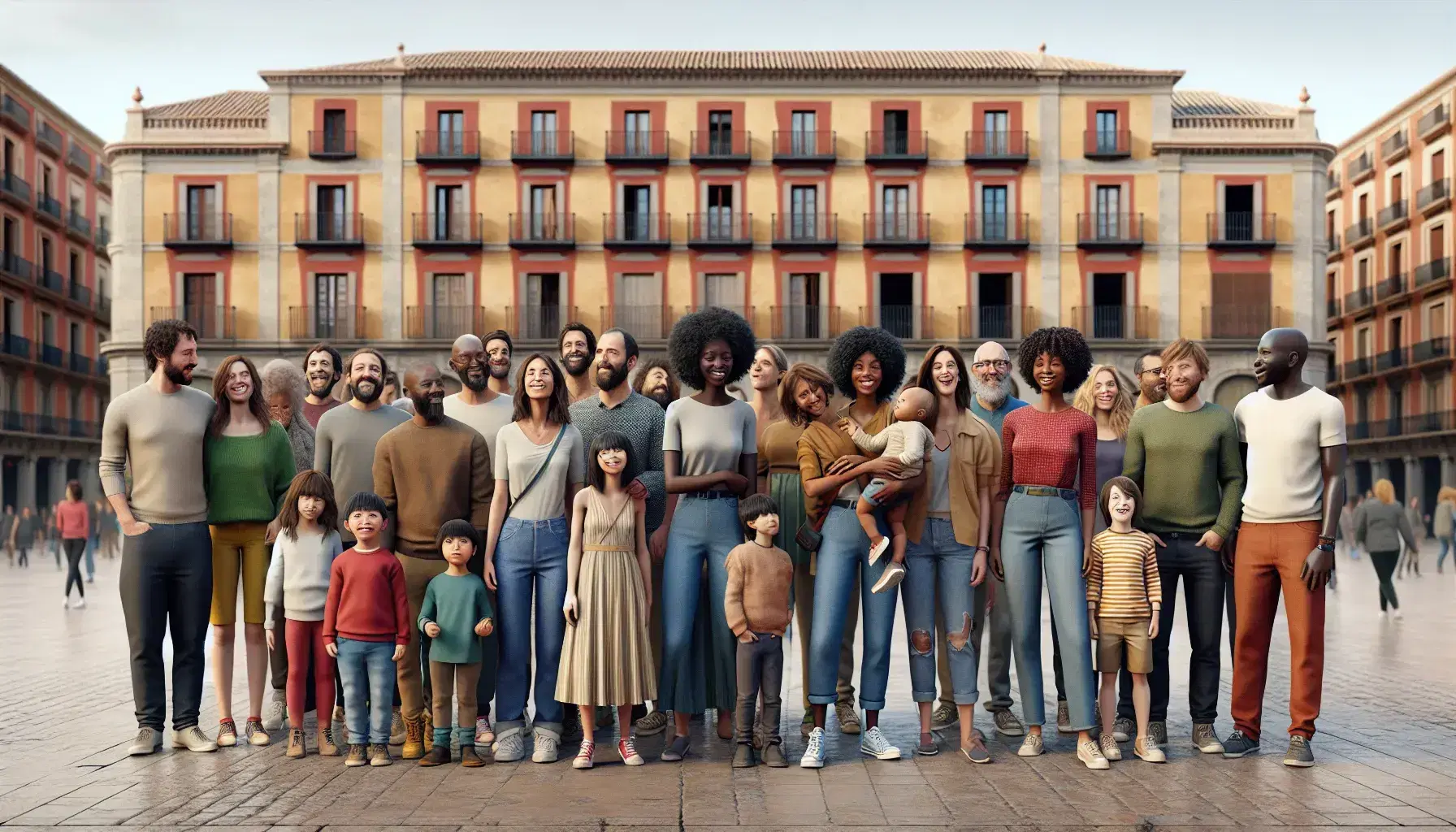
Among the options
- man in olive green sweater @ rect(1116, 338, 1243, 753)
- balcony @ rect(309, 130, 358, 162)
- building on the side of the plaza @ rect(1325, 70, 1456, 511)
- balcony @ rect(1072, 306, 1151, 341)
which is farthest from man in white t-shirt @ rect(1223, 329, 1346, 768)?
building on the side of the plaza @ rect(1325, 70, 1456, 511)

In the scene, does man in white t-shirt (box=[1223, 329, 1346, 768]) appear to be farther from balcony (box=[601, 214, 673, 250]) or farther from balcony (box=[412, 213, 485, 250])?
balcony (box=[412, 213, 485, 250])

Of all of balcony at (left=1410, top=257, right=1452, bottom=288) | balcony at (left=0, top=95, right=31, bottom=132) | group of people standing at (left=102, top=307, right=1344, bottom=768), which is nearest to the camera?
group of people standing at (left=102, top=307, right=1344, bottom=768)

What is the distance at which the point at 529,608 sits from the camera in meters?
6.73

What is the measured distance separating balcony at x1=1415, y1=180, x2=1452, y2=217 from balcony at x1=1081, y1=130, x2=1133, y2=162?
52.8ft

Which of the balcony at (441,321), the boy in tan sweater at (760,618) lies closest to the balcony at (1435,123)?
the balcony at (441,321)

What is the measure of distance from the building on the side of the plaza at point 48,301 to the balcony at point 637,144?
2305cm

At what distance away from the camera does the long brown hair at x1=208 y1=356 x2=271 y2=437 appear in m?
7.00

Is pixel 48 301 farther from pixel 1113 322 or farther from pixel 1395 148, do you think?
pixel 1395 148

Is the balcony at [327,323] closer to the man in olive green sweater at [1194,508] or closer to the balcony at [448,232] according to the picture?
the balcony at [448,232]

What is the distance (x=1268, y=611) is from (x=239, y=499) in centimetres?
525

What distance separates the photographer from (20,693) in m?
9.12

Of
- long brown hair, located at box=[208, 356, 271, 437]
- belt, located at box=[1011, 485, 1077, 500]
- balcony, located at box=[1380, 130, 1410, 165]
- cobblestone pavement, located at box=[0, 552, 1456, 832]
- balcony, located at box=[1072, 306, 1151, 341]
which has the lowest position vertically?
cobblestone pavement, located at box=[0, 552, 1456, 832]

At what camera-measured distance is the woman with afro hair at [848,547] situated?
6.55 meters

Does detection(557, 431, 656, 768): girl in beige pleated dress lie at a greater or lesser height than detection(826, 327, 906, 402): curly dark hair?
lesser
